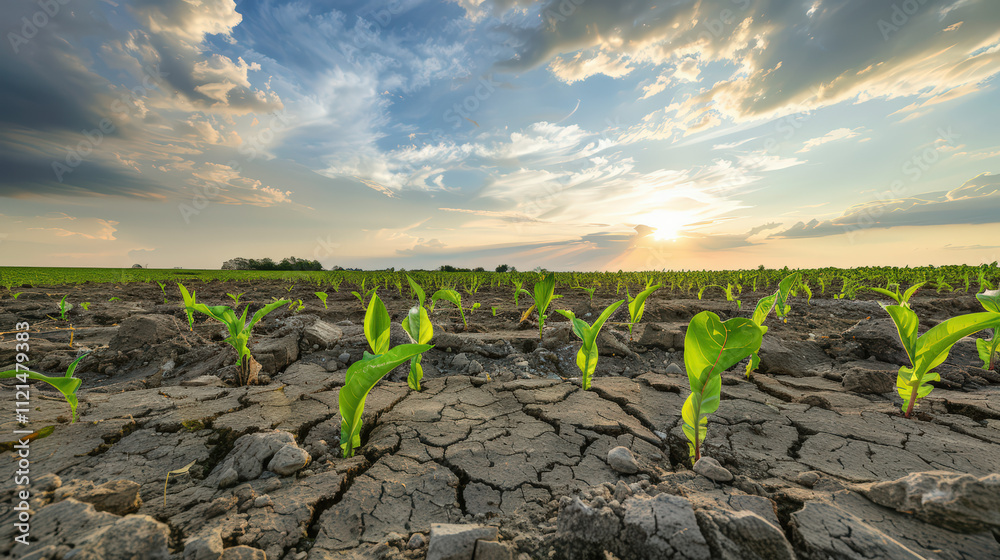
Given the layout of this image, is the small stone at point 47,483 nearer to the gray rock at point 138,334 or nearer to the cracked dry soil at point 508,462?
the cracked dry soil at point 508,462

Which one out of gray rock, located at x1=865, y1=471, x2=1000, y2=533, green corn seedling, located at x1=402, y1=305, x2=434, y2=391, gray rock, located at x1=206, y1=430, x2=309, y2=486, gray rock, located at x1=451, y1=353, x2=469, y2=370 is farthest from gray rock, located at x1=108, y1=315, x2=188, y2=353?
gray rock, located at x1=865, y1=471, x2=1000, y2=533

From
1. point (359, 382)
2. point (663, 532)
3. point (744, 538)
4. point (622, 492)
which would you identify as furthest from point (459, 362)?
point (744, 538)

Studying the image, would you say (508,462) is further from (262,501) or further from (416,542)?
(262,501)

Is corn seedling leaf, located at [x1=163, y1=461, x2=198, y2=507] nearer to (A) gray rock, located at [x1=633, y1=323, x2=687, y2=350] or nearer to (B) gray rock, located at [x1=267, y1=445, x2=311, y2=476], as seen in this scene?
(B) gray rock, located at [x1=267, y1=445, x2=311, y2=476]

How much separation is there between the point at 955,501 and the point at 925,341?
1402mm

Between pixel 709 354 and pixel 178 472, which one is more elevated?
pixel 709 354

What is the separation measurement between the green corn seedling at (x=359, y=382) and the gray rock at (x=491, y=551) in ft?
2.40

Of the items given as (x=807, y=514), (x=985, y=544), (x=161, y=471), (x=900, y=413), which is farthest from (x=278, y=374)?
(x=900, y=413)

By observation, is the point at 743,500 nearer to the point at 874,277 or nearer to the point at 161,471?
the point at 161,471

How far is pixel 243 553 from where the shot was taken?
1.09 meters

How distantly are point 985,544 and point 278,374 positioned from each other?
13.7ft

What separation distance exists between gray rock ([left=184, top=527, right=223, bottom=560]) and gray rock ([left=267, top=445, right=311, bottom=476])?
427 millimetres

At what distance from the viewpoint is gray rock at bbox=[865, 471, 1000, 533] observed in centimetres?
108

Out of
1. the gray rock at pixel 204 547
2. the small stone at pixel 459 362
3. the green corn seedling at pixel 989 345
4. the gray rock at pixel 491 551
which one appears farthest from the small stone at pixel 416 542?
the green corn seedling at pixel 989 345
